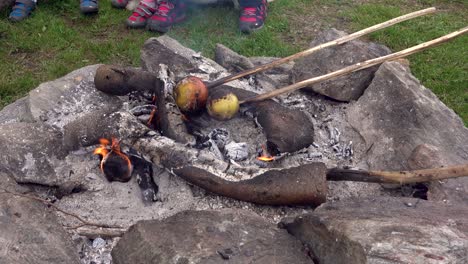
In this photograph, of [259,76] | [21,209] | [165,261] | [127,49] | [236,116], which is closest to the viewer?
[165,261]

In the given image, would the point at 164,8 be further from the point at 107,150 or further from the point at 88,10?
the point at 107,150

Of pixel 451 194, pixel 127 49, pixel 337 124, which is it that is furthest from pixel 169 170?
pixel 127 49

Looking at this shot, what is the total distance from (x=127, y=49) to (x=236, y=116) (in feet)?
7.77

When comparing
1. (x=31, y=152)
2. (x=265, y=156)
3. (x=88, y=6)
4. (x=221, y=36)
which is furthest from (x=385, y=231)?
(x=88, y=6)

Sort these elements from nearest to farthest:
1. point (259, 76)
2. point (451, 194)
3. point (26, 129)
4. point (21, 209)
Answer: point (21, 209), point (451, 194), point (26, 129), point (259, 76)

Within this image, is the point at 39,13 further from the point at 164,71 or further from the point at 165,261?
the point at 165,261

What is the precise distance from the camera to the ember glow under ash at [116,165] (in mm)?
2770

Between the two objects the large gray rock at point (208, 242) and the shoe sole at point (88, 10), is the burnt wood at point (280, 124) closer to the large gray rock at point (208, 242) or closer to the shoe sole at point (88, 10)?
the large gray rock at point (208, 242)

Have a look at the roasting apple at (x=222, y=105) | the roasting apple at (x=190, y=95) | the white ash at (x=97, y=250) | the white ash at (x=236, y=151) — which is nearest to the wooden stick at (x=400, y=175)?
the white ash at (x=236, y=151)

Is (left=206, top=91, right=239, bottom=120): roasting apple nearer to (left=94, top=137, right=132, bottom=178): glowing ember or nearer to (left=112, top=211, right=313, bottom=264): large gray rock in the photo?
(left=94, top=137, right=132, bottom=178): glowing ember

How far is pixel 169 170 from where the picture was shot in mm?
2732

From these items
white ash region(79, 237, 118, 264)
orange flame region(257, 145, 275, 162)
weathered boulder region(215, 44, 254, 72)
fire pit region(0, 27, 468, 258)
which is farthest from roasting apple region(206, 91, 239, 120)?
white ash region(79, 237, 118, 264)

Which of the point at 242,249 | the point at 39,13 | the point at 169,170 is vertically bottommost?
the point at 39,13

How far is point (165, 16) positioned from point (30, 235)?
11.5 feet
